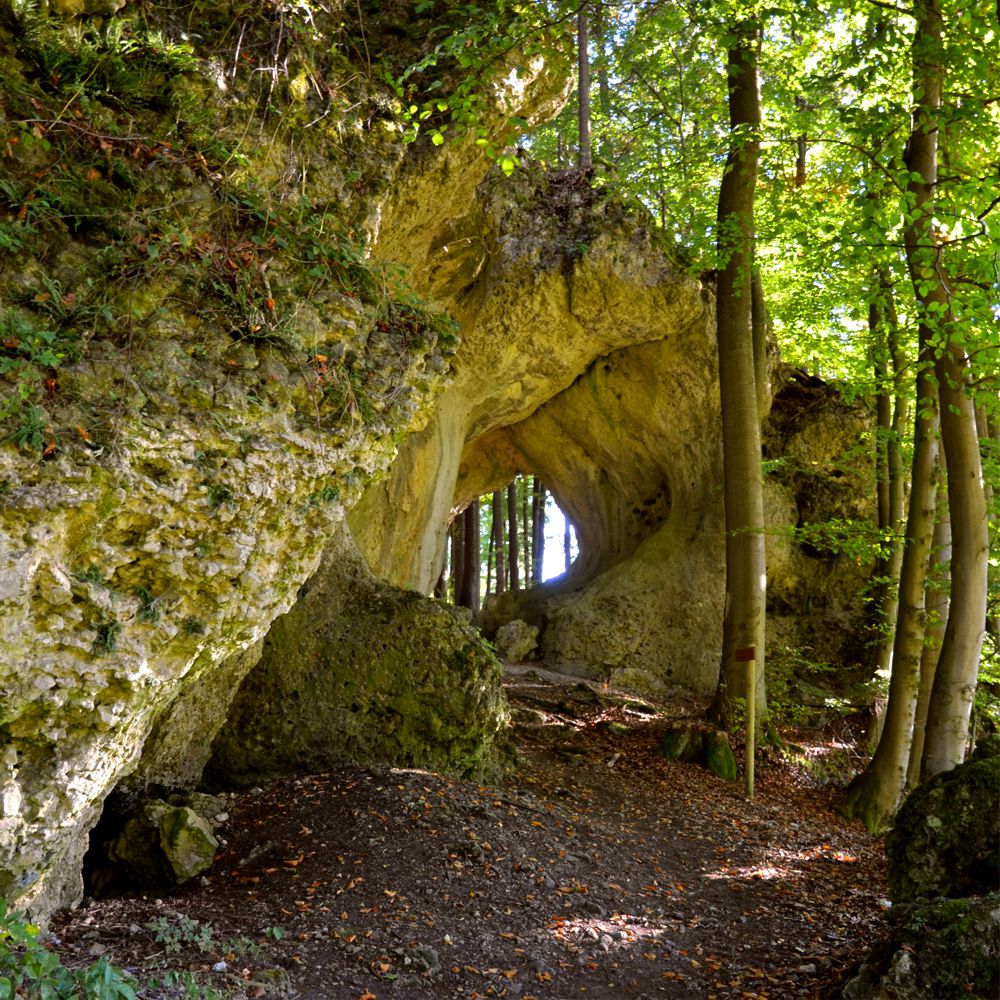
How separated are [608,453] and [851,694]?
6523 mm

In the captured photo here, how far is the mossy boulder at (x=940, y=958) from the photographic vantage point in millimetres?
3576

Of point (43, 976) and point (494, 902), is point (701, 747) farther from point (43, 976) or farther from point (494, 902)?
point (43, 976)

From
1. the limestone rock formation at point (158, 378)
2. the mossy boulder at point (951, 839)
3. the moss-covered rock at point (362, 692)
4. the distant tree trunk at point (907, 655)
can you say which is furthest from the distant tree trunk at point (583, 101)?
the mossy boulder at point (951, 839)

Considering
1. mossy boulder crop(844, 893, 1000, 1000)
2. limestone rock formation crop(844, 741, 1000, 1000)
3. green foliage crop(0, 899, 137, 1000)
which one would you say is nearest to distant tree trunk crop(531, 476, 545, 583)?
limestone rock formation crop(844, 741, 1000, 1000)

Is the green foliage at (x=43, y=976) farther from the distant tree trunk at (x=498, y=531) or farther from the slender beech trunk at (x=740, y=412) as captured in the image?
the distant tree trunk at (x=498, y=531)

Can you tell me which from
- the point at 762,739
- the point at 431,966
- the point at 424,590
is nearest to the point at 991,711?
the point at 762,739

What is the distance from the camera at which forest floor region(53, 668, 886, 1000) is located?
4.44 metres

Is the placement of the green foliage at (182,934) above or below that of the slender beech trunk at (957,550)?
below

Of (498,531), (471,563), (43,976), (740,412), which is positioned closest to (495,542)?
(498,531)

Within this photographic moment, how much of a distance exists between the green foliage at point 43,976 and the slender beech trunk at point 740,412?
27.6ft

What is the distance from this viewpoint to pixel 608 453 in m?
16.9

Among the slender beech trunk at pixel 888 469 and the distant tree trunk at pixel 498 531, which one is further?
the distant tree trunk at pixel 498 531

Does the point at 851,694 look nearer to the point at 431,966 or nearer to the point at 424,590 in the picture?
the point at 424,590

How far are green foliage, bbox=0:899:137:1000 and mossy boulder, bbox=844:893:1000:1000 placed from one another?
338 centimetres
